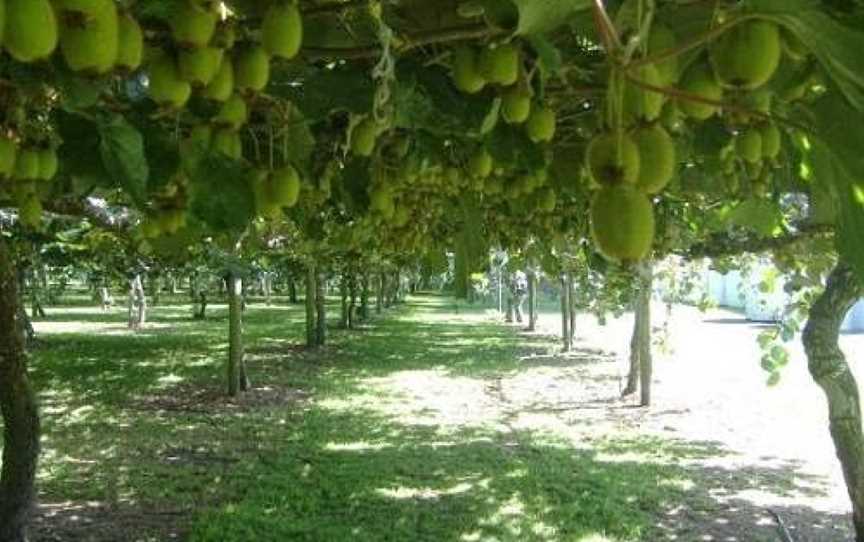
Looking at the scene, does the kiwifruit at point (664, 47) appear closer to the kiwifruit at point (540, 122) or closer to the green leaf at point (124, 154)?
the kiwifruit at point (540, 122)

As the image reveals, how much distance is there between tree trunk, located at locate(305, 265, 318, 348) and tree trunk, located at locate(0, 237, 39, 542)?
35.4ft

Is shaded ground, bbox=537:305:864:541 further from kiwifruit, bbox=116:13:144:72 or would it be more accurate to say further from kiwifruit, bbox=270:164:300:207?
kiwifruit, bbox=116:13:144:72

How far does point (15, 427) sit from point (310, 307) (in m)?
12.4

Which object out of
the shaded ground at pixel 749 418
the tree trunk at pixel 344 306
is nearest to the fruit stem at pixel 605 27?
the shaded ground at pixel 749 418

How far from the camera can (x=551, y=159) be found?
2.28 meters

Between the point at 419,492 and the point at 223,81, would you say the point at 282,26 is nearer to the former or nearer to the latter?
the point at 223,81

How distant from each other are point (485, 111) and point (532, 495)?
18.0ft

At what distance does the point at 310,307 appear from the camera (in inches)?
664

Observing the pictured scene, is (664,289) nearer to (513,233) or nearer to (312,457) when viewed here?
(312,457)

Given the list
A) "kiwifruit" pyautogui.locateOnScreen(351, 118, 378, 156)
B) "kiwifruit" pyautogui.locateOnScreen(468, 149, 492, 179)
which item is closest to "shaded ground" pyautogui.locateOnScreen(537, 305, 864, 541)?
"kiwifruit" pyautogui.locateOnScreen(468, 149, 492, 179)

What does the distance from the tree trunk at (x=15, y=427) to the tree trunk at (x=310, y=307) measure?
10.8 meters

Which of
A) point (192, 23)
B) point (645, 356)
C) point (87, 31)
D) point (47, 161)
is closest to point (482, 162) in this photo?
point (47, 161)

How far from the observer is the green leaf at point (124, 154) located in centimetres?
142

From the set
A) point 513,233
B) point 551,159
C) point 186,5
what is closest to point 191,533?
point 513,233
